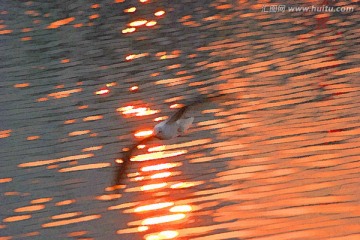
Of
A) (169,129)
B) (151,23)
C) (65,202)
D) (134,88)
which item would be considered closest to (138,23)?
(151,23)

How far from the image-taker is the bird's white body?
2.51ft

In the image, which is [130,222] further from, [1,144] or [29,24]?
[29,24]

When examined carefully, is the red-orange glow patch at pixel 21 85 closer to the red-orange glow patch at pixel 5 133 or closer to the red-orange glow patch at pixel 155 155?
the red-orange glow patch at pixel 5 133

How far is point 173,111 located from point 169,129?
4 centimetres

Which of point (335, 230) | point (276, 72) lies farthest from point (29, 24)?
point (335, 230)

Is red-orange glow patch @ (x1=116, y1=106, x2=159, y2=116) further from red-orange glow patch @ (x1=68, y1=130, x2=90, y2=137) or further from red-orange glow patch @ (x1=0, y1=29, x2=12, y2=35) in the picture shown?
red-orange glow patch @ (x1=0, y1=29, x2=12, y2=35)

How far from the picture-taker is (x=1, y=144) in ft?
2.54

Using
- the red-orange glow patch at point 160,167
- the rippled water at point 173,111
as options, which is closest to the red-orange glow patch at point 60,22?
the rippled water at point 173,111

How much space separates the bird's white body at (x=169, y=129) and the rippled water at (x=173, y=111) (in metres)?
0.01

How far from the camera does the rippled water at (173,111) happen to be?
67cm

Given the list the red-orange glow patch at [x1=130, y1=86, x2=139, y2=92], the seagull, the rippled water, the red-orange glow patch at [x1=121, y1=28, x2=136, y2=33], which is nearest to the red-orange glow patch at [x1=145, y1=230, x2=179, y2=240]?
the rippled water

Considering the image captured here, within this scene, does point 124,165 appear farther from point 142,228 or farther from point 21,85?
point 21,85

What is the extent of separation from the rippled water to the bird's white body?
10mm

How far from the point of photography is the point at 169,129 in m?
0.76
